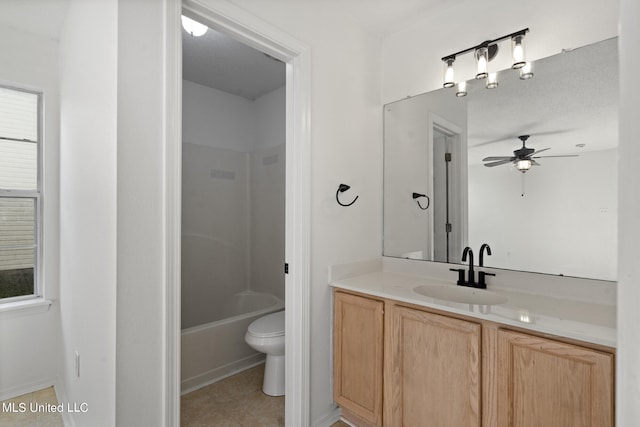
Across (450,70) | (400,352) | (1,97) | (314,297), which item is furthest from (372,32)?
(1,97)

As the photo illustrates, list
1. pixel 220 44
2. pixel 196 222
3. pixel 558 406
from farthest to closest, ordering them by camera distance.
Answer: pixel 196 222 < pixel 220 44 < pixel 558 406

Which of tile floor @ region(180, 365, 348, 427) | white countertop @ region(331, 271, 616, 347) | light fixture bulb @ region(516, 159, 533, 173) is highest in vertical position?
light fixture bulb @ region(516, 159, 533, 173)

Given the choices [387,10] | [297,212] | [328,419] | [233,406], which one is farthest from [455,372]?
[387,10]

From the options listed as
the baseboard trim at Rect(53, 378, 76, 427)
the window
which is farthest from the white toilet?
the window

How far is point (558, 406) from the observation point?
112 centimetres

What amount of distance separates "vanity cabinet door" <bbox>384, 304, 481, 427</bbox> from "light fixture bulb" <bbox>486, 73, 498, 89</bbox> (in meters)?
1.33

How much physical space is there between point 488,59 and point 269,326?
2.27 metres

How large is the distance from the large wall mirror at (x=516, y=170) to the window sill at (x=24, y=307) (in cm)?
258

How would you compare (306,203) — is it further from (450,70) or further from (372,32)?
(372,32)

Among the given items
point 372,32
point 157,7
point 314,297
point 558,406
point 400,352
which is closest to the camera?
point 558,406

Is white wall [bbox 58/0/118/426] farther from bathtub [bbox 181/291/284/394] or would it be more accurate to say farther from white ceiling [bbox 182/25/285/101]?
white ceiling [bbox 182/25/285/101]

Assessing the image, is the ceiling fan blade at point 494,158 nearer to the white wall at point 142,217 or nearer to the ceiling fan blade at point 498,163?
the ceiling fan blade at point 498,163

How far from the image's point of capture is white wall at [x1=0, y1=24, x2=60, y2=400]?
2.19 metres

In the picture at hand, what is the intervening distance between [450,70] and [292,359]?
197 centimetres
